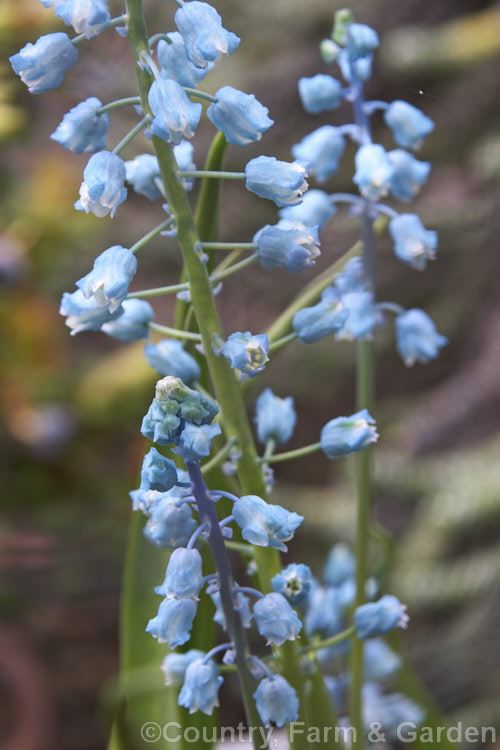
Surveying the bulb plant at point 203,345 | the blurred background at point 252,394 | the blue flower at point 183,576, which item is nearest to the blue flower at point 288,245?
the bulb plant at point 203,345

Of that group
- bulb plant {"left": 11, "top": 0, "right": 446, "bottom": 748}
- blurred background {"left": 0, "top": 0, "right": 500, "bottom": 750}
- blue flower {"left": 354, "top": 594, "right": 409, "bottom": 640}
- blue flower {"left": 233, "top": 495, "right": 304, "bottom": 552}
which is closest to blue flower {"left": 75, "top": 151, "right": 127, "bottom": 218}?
bulb plant {"left": 11, "top": 0, "right": 446, "bottom": 748}

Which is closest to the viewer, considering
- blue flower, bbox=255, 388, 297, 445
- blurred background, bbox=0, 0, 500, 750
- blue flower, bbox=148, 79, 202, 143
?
blue flower, bbox=148, 79, 202, 143

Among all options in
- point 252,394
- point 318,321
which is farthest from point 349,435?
point 252,394

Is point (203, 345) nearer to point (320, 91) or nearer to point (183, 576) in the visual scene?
point (183, 576)

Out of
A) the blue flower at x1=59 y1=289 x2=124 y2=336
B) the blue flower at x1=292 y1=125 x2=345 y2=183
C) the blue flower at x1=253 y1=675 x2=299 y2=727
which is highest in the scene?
the blue flower at x1=292 y1=125 x2=345 y2=183

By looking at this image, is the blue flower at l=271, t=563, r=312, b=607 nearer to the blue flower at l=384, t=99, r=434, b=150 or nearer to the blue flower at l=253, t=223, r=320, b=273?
the blue flower at l=253, t=223, r=320, b=273

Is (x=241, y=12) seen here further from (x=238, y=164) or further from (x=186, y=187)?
(x=186, y=187)

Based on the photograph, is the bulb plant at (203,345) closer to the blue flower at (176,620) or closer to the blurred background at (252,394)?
the blue flower at (176,620)
